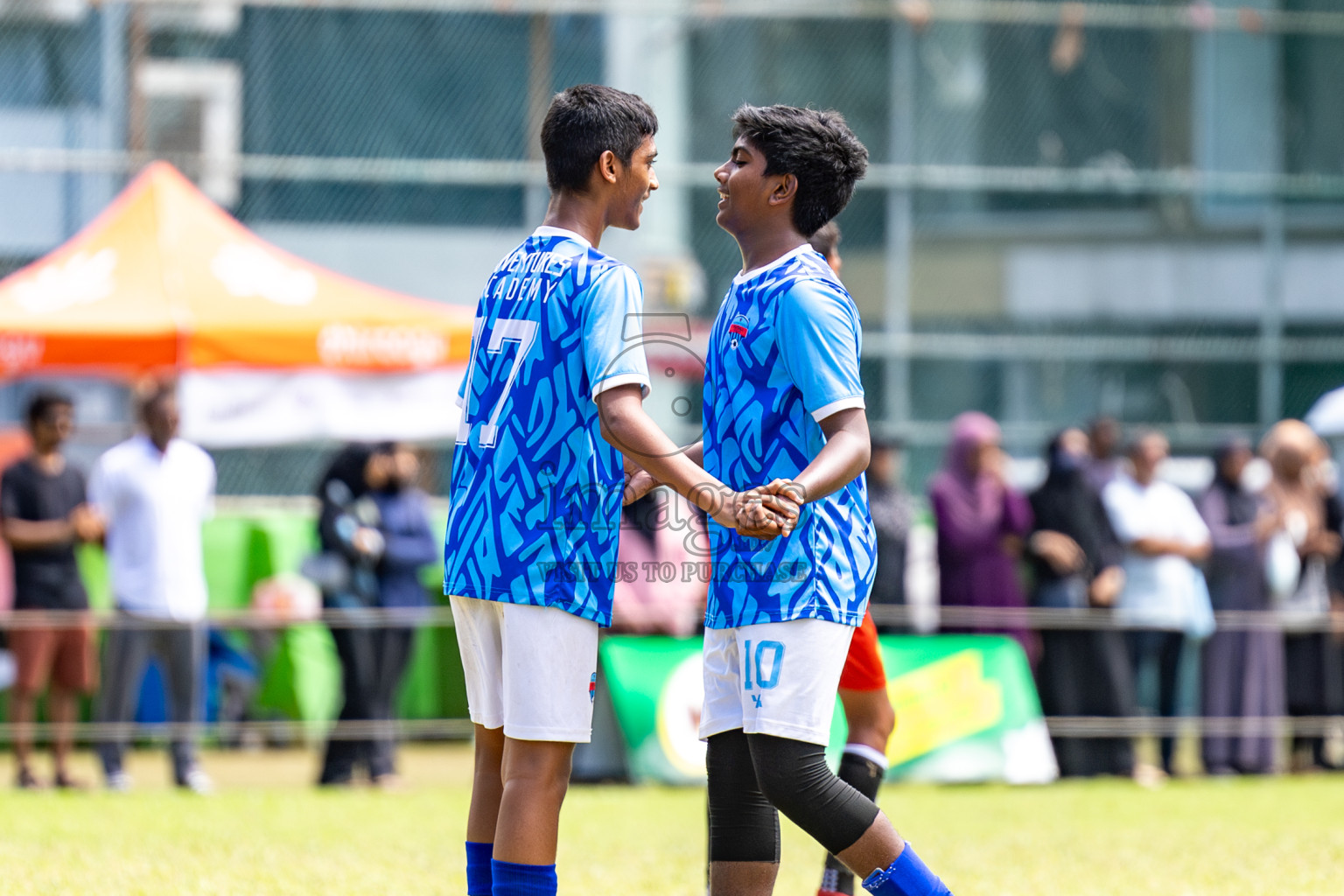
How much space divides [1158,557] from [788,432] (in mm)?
7317

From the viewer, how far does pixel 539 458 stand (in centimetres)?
389

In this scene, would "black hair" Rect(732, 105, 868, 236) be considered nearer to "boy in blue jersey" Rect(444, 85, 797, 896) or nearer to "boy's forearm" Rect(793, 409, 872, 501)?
"boy in blue jersey" Rect(444, 85, 797, 896)

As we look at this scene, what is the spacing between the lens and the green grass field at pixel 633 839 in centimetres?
615

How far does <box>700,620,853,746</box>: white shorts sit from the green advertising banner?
563 cm

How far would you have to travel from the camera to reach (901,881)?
3.97m

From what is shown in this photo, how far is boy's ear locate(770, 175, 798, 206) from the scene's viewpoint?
4141 millimetres

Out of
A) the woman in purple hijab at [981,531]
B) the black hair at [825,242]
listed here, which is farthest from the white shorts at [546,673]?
the woman in purple hijab at [981,531]

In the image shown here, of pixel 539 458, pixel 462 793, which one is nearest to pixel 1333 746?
pixel 462 793

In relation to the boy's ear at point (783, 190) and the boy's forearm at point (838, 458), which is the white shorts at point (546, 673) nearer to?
the boy's forearm at point (838, 458)

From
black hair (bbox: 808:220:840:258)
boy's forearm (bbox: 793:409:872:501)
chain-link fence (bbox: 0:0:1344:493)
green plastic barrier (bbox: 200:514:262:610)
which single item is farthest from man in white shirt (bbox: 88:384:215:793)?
boy's forearm (bbox: 793:409:872:501)

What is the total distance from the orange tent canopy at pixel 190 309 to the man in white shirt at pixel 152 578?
41cm

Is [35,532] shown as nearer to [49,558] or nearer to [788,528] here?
[49,558]

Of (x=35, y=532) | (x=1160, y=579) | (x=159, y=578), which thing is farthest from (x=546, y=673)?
(x=1160, y=579)

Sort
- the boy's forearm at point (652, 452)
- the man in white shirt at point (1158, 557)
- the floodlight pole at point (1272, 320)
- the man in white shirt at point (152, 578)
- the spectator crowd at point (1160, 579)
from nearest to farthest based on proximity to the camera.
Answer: the boy's forearm at point (652, 452) → the man in white shirt at point (152, 578) → the spectator crowd at point (1160, 579) → the man in white shirt at point (1158, 557) → the floodlight pole at point (1272, 320)
